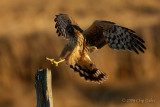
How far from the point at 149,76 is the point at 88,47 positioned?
835cm

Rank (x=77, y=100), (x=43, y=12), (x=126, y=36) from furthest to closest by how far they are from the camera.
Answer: (x=43, y=12) → (x=77, y=100) → (x=126, y=36)

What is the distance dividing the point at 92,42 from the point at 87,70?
47 centimetres

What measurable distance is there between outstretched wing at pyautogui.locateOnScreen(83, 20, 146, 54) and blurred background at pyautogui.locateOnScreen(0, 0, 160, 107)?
7189mm

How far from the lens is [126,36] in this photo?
26.4 feet

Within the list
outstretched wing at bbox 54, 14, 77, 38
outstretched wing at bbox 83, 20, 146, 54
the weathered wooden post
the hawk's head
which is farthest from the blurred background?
the weathered wooden post

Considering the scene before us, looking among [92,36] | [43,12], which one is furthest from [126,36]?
[43,12]

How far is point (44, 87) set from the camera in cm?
698

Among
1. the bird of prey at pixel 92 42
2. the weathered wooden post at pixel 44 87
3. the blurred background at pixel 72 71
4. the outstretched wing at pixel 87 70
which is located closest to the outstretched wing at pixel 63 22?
the bird of prey at pixel 92 42

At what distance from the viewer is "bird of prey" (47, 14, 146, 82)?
26.0ft

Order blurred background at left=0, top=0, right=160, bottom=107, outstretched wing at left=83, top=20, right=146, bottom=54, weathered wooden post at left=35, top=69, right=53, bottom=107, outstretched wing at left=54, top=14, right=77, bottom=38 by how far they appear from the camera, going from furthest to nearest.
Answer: blurred background at left=0, top=0, right=160, bottom=107 → outstretched wing at left=54, top=14, right=77, bottom=38 → outstretched wing at left=83, top=20, right=146, bottom=54 → weathered wooden post at left=35, top=69, right=53, bottom=107

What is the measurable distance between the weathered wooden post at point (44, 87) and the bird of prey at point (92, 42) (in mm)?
978

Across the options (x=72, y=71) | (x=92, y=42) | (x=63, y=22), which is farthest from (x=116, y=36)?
(x=72, y=71)

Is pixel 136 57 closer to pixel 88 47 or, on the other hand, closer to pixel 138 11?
pixel 138 11

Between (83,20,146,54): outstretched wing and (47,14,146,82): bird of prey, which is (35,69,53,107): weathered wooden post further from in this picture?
(83,20,146,54): outstretched wing
